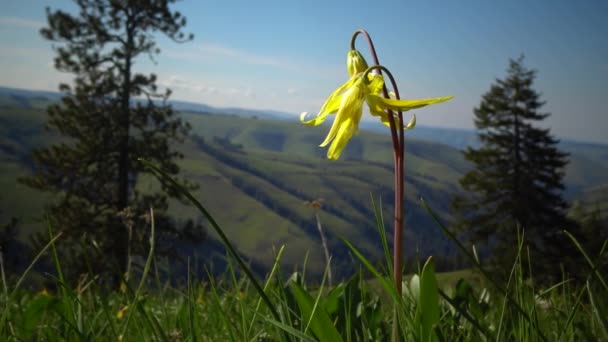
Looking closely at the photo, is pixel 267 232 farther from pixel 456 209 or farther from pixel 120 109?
pixel 120 109

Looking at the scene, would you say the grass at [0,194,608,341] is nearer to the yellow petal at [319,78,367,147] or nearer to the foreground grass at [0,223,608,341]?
the foreground grass at [0,223,608,341]

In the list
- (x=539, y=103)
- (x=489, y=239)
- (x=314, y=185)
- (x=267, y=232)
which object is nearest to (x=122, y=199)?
(x=489, y=239)

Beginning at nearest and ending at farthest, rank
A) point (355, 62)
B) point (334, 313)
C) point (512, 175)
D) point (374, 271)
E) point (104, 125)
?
point (374, 271), point (355, 62), point (334, 313), point (104, 125), point (512, 175)

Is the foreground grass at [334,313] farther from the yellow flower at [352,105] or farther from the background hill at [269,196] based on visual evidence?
the background hill at [269,196]

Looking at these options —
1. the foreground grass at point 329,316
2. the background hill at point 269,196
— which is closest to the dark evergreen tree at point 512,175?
the foreground grass at point 329,316

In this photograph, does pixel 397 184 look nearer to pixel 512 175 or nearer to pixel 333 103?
pixel 333 103

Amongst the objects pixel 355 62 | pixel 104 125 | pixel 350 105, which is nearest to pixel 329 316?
pixel 350 105

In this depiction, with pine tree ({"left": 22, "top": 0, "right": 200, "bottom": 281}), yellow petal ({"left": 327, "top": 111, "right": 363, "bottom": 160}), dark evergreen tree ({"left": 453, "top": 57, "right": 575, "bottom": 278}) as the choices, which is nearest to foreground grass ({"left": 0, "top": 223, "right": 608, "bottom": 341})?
yellow petal ({"left": 327, "top": 111, "right": 363, "bottom": 160})
